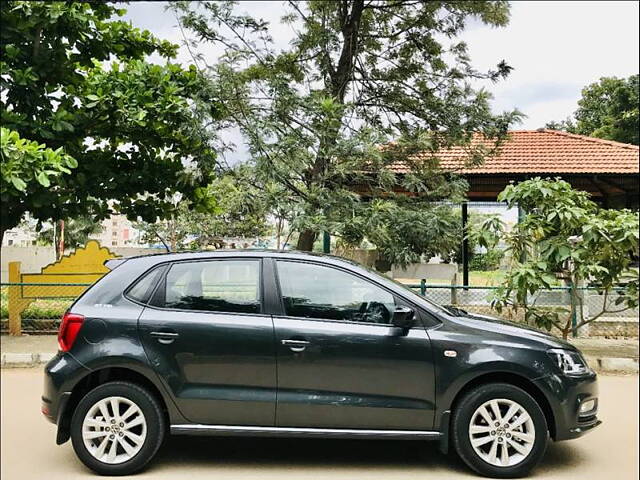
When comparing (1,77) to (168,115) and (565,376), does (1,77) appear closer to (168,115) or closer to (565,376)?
(168,115)

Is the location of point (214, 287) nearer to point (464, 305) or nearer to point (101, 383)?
point (101, 383)

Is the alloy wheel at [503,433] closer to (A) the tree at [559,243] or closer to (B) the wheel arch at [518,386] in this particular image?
(B) the wheel arch at [518,386]

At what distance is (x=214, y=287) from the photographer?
447 centimetres

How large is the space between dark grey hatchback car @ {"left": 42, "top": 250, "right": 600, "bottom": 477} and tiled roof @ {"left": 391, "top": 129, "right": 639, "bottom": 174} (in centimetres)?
554

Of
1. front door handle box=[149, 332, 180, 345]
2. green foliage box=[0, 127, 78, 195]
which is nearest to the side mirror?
front door handle box=[149, 332, 180, 345]

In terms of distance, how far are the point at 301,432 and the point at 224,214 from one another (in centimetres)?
649

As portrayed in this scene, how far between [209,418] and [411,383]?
1.44 m

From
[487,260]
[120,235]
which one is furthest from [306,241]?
[120,235]

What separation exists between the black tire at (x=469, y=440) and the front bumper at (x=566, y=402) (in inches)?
5.0

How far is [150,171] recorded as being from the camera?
32.9 ft

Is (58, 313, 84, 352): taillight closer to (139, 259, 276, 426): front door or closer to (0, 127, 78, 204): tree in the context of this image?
(139, 259, 276, 426): front door

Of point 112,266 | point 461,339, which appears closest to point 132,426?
point 112,266

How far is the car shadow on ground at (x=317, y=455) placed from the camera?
4.48 m

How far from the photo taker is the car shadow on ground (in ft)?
14.7
